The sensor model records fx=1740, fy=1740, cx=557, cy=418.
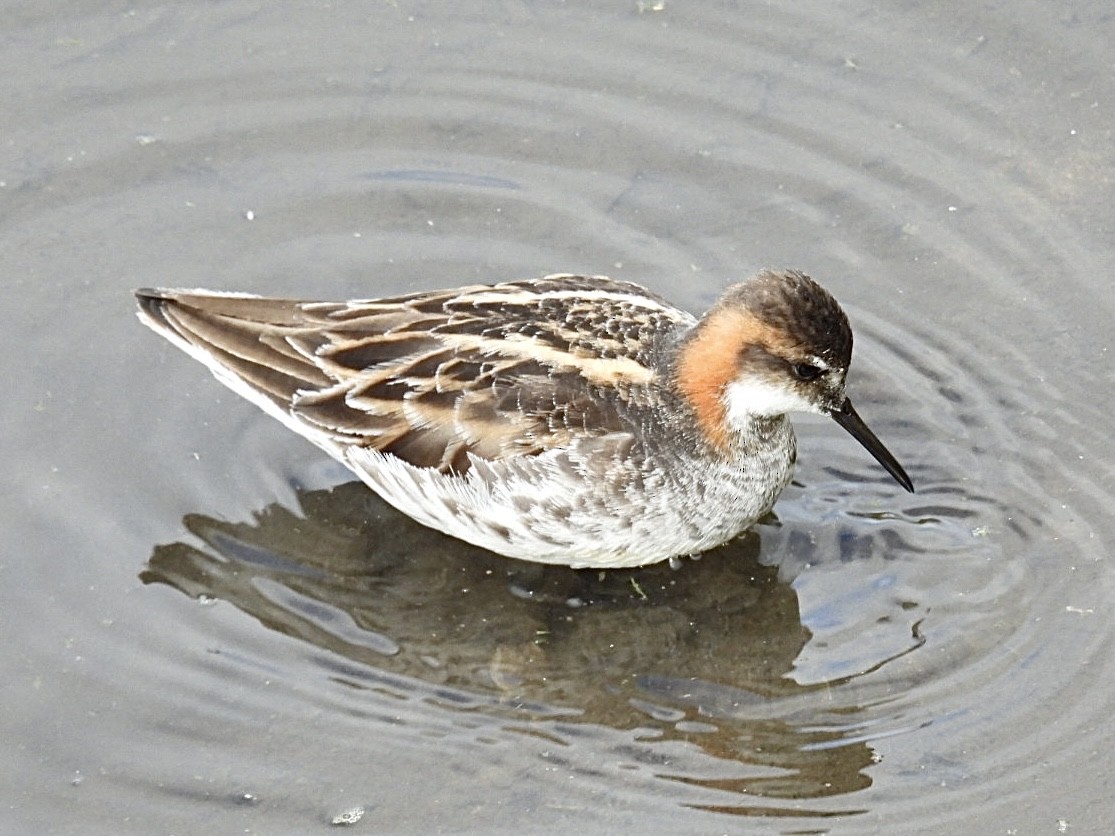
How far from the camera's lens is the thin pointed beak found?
10.1 meters

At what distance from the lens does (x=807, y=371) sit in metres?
9.69

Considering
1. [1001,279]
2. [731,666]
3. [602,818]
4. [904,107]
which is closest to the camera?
[602,818]

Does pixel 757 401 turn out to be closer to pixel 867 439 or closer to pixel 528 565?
pixel 867 439

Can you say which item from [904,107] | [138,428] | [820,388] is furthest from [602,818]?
[904,107]

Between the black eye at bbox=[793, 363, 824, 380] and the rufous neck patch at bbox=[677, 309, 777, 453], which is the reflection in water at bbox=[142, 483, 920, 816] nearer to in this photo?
the rufous neck patch at bbox=[677, 309, 777, 453]

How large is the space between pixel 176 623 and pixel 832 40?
22.1 ft

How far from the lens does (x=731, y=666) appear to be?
966 cm

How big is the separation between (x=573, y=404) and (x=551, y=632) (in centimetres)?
131

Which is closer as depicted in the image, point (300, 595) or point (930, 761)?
point (930, 761)

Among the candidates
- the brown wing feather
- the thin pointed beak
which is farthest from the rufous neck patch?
the thin pointed beak

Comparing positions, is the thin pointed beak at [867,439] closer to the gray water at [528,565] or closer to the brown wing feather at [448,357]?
the gray water at [528,565]

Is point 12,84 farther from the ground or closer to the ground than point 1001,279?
closer to the ground

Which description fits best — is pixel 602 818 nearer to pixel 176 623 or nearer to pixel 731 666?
Result: pixel 731 666

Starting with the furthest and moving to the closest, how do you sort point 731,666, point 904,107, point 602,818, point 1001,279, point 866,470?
point 904,107 → point 1001,279 → point 866,470 → point 731,666 → point 602,818
